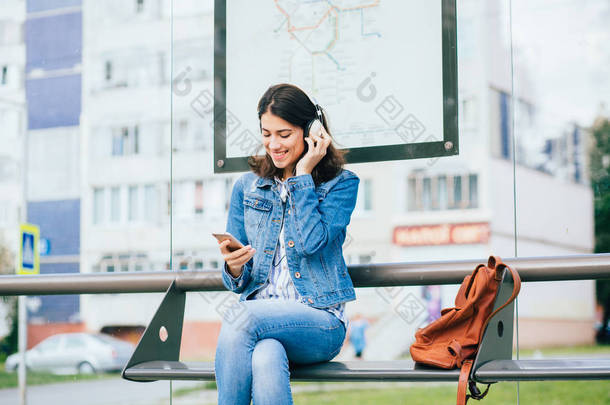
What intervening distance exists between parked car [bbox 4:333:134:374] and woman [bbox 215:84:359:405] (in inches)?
548

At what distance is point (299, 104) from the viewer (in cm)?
278

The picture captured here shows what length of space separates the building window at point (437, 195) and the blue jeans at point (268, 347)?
79.7 ft

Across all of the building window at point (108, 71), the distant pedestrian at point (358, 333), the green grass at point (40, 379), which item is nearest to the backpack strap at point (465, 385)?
the green grass at point (40, 379)

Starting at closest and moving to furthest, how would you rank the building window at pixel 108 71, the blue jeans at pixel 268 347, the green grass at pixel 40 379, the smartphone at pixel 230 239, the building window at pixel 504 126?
the blue jeans at pixel 268 347
the smartphone at pixel 230 239
the green grass at pixel 40 379
the building window at pixel 108 71
the building window at pixel 504 126

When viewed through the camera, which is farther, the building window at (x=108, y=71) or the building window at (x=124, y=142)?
the building window at (x=124, y=142)

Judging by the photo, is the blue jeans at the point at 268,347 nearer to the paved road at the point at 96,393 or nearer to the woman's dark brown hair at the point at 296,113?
the woman's dark brown hair at the point at 296,113

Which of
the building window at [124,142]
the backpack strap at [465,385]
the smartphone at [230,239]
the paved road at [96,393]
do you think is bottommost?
the paved road at [96,393]

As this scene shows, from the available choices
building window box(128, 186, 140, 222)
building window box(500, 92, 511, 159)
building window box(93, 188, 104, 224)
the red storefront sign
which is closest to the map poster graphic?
building window box(93, 188, 104, 224)

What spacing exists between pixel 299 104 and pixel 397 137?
46 centimetres

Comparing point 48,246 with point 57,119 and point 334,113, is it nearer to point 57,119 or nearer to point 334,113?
point 57,119

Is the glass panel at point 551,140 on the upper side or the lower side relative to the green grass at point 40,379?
upper

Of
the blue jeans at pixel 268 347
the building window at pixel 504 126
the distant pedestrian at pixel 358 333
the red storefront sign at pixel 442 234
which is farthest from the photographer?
the red storefront sign at pixel 442 234

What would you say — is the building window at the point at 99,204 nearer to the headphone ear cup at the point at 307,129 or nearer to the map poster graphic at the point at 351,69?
the map poster graphic at the point at 351,69

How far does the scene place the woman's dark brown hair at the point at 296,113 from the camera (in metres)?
2.77
